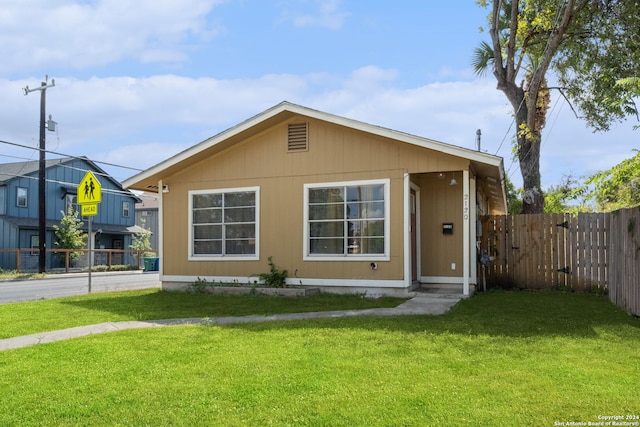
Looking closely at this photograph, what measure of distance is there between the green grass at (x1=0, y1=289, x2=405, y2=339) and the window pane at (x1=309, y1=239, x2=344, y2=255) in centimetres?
104

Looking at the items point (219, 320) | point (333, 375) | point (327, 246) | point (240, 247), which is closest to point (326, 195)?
point (327, 246)

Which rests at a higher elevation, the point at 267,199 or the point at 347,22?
the point at 347,22

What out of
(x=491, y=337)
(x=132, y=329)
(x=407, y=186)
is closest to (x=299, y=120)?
(x=407, y=186)

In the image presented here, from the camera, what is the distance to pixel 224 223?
1268 cm

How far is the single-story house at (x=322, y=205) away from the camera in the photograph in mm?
10914

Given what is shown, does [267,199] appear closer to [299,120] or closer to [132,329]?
[299,120]

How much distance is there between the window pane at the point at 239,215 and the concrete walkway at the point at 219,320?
4.39 m

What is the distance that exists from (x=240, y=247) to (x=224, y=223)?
0.72 metres

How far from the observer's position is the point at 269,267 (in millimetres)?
12078

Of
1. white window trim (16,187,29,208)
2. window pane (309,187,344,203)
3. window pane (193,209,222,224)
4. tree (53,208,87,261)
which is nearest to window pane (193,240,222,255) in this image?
window pane (193,209,222,224)

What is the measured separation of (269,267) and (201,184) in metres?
2.80

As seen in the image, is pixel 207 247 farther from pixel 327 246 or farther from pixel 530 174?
pixel 530 174

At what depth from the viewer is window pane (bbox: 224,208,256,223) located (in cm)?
1241

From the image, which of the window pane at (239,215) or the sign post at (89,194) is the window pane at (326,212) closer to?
the window pane at (239,215)
